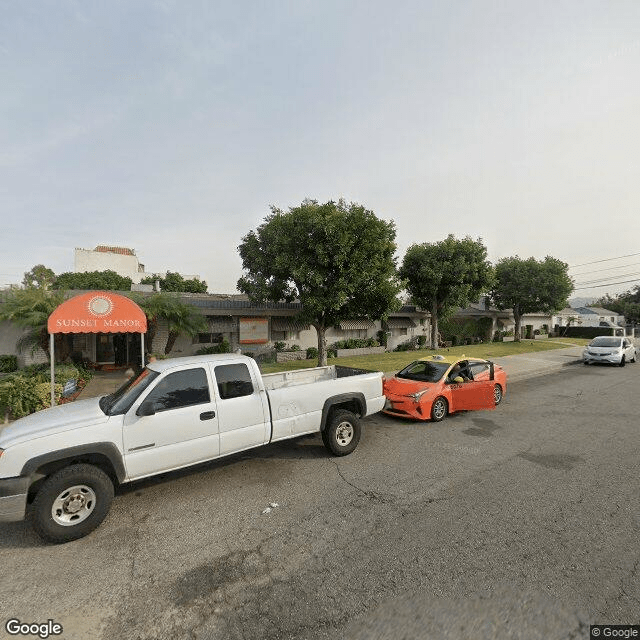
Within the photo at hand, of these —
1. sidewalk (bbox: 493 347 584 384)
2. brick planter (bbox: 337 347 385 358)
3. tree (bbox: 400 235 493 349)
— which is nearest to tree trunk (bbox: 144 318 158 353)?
brick planter (bbox: 337 347 385 358)

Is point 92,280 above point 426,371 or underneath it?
above

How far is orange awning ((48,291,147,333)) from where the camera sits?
9.27 meters

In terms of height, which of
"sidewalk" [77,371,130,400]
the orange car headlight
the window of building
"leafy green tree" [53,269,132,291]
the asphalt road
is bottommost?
the asphalt road

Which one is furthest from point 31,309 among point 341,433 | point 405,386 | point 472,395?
point 472,395

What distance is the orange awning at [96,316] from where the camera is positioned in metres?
9.27

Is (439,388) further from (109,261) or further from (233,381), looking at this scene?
(109,261)

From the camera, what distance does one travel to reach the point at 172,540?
4.00m

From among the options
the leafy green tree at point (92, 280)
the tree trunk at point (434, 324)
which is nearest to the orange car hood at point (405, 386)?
the tree trunk at point (434, 324)

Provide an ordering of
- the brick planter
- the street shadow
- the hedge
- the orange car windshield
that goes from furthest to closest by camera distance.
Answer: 1. the hedge
2. the brick planter
3. the orange car windshield
4. the street shadow

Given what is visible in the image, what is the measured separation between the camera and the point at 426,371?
30.5ft

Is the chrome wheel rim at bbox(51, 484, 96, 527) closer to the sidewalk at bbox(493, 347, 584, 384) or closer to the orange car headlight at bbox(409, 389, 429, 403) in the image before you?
the orange car headlight at bbox(409, 389, 429, 403)

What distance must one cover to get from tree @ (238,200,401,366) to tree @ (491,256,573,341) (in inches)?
757

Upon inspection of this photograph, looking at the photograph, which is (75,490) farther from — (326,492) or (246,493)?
(326,492)

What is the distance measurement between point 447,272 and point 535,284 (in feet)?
43.4
